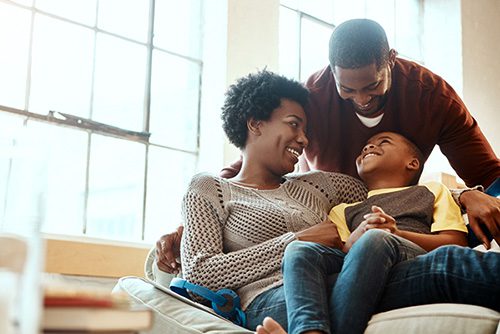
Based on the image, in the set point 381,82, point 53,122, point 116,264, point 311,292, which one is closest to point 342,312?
point 311,292

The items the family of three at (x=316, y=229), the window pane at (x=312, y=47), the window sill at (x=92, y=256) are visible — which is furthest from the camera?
the window pane at (x=312, y=47)

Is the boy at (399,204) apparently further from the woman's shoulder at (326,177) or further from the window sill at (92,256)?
the window sill at (92,256)

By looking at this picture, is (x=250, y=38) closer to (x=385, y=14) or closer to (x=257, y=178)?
(x=257, y=178)

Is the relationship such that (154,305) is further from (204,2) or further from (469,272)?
(204,2)

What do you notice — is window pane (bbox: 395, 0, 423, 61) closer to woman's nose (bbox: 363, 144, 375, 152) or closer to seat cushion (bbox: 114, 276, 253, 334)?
woman's nose (bbox: 363, 144, 375, 152)

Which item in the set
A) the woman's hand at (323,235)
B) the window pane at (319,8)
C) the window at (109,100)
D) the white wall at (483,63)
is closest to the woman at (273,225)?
the woman's hand at (323,235)

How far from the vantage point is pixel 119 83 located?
316 cm

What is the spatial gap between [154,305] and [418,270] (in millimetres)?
572

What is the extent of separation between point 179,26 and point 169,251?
1.69m

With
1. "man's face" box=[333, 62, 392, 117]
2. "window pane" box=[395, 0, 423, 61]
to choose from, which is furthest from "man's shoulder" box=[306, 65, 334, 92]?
"window pane" box=[395, 0, 423, 61]

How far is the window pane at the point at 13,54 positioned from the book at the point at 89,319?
7.63 feet

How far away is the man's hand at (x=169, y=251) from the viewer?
1948mm

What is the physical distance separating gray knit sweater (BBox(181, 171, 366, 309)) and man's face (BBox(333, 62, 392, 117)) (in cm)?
21

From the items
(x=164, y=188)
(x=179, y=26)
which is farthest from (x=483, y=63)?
(x=164, y=188)
